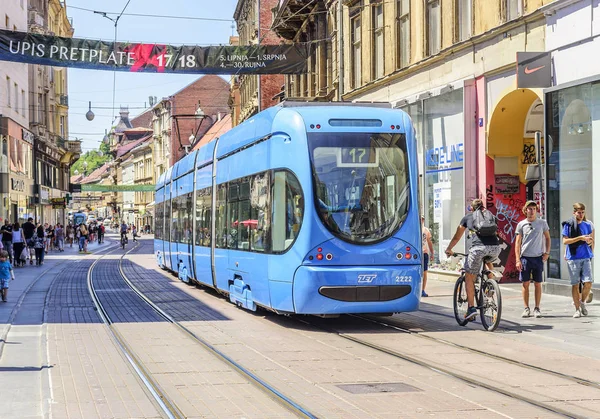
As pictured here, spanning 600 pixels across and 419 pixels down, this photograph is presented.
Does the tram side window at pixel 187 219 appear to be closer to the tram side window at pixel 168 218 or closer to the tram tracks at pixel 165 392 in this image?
the tram side window at pixel 168 218

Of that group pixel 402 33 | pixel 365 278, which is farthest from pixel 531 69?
pixel 402 33

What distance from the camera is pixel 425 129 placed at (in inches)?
1035

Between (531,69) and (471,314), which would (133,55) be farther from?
(471,314)

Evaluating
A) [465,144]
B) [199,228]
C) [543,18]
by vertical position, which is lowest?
[199,228]

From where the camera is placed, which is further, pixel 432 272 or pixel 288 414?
pixel 432 272

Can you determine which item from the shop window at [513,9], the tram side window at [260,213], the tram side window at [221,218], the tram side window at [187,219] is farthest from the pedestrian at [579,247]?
the tram side window at [187,219]

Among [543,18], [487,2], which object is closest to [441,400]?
[543,18]

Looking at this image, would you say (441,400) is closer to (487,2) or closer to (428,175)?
(487,2)

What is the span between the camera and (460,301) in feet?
47.1

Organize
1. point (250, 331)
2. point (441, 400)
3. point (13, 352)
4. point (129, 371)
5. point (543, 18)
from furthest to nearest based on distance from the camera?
point (543, 18)
point (250, 331)
point (13, 352)
point (129, 371)
point (441, 400)

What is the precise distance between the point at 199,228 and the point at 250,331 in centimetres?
745

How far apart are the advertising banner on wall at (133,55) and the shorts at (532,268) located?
16097mm

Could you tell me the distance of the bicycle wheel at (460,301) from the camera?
1420cm

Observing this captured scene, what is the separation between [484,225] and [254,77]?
49782 mm
